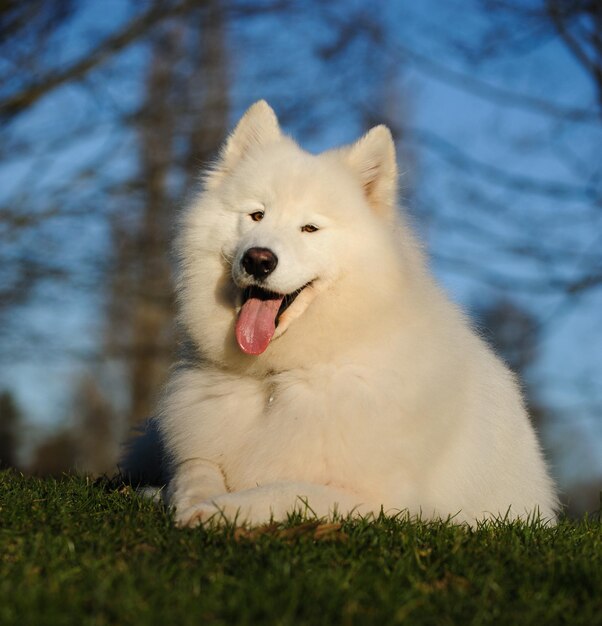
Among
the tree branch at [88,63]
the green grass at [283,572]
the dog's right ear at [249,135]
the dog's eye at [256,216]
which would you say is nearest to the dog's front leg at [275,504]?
the green grass at [283,572]

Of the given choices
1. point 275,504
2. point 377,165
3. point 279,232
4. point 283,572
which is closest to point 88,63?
point 377,165

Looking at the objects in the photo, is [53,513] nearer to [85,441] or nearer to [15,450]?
[15,450]

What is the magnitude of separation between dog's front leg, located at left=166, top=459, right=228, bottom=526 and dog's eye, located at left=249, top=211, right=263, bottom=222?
1.39m

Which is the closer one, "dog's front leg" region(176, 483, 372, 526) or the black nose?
"dog's front leg" region(176, 483, 372, 526)

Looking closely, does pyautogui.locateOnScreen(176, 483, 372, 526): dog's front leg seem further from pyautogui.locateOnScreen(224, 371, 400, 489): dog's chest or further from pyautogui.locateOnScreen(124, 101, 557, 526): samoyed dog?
pyautogui.locateOnScreen(224, 371, 400, 489): dog's chest

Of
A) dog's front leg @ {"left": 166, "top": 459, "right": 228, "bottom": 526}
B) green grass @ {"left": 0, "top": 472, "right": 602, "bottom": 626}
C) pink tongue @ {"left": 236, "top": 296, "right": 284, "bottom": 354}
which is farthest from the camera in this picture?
pink tongue @ {"left": 236, "top": 296, "right": 284, "bottom": 354}

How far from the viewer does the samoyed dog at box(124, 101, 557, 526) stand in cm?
452

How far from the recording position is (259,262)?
15.1 ft

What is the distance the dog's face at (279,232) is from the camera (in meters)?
4.73

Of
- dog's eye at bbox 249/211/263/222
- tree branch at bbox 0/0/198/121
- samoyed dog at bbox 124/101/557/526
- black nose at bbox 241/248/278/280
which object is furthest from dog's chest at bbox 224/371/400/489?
tree branch at bbox 0/0/198/121

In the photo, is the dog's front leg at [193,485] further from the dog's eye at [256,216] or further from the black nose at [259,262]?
the dog's eye at [256,216]

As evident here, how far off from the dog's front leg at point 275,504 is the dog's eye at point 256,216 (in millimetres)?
1566

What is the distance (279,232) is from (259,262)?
280 mm

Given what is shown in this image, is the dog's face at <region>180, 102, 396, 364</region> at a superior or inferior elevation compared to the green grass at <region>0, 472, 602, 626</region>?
superior
